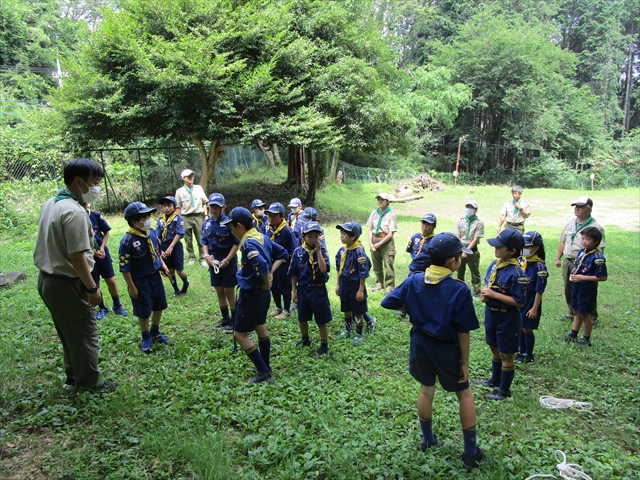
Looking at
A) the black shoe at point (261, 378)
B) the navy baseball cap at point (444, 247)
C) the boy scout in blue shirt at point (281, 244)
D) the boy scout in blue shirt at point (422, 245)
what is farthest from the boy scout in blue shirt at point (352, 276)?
the navy baseball cap at point (444, 247)

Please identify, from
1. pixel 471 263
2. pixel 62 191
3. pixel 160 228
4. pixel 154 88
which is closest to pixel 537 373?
pixel 471 263

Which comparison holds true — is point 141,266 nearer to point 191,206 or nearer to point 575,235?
point 191,206

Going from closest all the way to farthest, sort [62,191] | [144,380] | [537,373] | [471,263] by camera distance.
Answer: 1. [62,191]
2. [144,380]
3. [537,373]
4. [471,263]

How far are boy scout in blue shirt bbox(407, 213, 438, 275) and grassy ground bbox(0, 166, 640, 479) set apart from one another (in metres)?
1.06

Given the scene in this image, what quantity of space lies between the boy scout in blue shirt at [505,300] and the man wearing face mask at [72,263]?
3.98 m

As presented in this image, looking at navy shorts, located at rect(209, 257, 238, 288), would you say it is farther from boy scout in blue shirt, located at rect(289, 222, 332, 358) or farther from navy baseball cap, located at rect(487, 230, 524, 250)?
navy baseball cap, located at rect(487, 230, 524, 250)

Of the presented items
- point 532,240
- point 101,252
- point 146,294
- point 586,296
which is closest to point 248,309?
point 146,294

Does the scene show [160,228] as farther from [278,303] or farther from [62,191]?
[62,191]

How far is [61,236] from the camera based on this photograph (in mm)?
3652

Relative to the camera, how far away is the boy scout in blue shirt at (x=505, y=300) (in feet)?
14.3

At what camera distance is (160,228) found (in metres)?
7.41

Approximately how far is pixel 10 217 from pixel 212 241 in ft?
30.4

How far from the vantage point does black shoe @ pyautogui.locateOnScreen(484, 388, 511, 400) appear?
14.9ft

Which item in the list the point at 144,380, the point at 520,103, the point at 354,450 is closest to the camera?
the point at 354,450
